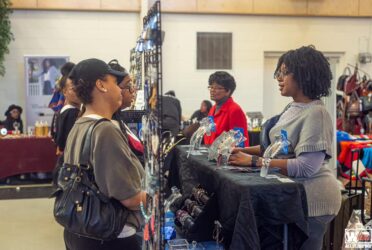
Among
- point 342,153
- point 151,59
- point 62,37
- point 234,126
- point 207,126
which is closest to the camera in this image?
point 151,59

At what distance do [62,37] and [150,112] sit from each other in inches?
282

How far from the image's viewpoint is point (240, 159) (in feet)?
7.22

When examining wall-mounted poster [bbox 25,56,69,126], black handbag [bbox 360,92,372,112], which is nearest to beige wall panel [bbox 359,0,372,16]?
black handbag [bbox 360,92,372,112]

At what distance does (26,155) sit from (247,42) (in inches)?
180

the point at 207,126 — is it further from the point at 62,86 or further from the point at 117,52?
the point at 117,52

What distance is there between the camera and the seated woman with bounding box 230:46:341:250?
1.99m

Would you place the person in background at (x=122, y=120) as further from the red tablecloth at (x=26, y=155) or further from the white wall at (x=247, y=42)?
the white wall at (x=247, y=42)

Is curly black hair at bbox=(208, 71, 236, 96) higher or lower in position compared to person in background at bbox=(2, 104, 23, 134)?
higher

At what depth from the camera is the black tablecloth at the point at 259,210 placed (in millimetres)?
1830

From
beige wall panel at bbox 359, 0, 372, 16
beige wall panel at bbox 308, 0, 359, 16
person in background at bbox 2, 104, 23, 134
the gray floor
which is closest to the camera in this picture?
the gray floor

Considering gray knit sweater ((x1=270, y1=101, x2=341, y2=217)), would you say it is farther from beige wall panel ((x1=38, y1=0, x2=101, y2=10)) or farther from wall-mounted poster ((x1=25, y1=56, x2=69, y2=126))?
beige wall panel ((x1=38, y1=0, x2=101, y2=10))

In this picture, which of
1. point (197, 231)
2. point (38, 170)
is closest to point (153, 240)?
point (197, 231)

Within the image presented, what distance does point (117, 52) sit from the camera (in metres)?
8.33

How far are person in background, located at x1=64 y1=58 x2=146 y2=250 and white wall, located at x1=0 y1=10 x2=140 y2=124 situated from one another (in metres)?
6.73
